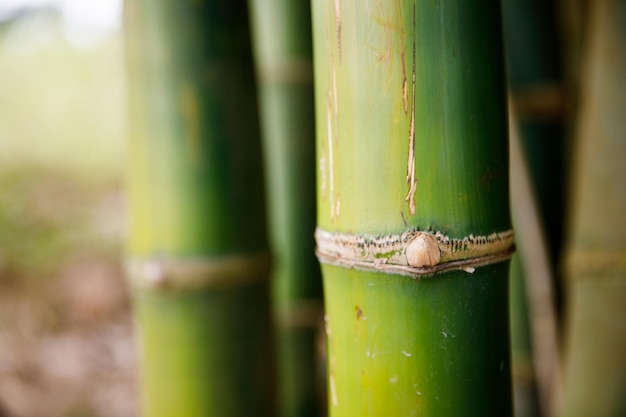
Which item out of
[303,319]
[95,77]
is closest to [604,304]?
[303,319]

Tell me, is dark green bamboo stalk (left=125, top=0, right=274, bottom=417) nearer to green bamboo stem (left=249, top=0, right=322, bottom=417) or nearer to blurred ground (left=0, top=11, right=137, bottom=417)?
green bamboo stem (left=249, top=0, right=322, bottom=417)

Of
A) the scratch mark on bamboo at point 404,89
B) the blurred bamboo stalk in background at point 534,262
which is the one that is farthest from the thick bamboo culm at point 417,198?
the blurred bamboo stalk in background at point 534,262

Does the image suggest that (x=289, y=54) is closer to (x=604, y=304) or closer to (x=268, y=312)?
(x=268, y=312)

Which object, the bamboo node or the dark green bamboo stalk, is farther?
the dark green bamboo stalk

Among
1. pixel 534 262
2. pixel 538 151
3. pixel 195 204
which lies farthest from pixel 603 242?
pixel 195 204

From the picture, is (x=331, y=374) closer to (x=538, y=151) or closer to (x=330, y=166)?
(x=330, y=166)

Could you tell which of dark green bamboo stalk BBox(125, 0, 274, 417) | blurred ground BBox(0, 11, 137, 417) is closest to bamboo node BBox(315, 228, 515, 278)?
dark green bamboo stalk BBox(125, 0, 274, 417)

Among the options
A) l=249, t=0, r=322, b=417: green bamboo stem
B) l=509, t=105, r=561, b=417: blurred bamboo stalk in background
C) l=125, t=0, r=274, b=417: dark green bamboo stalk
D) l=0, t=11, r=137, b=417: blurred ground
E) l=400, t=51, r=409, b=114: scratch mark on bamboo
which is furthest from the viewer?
l=0, t=11, r=137, b=417: blurred ground

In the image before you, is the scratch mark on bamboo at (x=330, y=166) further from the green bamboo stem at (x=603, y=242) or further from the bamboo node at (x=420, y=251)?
the green bamboo stem at (x=603, y=242)
